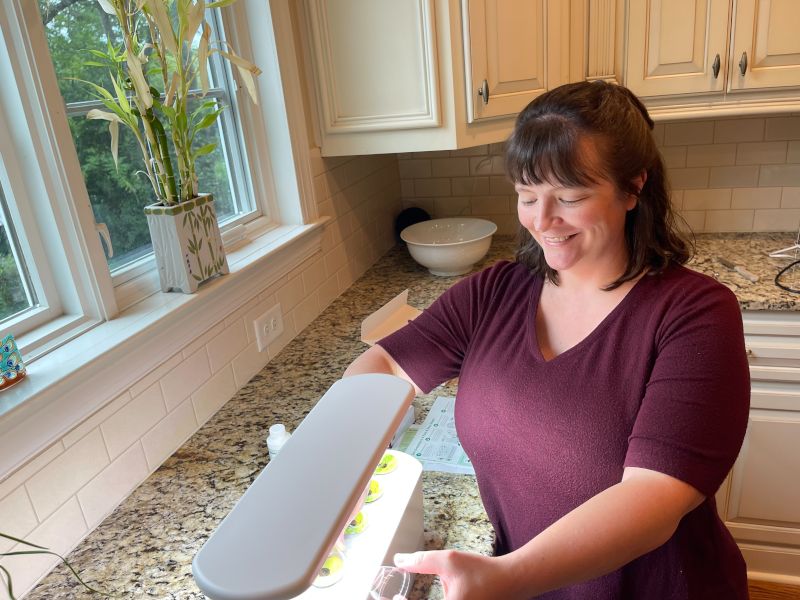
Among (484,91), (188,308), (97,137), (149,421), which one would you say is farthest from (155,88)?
(484,91)

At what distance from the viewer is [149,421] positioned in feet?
3.77

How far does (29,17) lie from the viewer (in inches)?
39.0

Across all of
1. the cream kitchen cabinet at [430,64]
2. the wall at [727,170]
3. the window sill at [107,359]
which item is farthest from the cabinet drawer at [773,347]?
the window sill at [107,359]

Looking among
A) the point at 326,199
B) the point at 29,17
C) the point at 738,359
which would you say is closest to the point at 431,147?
the point at 326,199

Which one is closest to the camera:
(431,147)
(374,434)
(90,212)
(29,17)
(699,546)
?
(374,434)

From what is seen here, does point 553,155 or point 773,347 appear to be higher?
point 553,155

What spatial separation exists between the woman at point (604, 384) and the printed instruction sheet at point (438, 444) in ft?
0.51

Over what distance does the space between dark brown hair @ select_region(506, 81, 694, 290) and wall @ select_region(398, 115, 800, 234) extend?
4.27ft

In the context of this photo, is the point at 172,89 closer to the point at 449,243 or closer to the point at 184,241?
the point at 184,241

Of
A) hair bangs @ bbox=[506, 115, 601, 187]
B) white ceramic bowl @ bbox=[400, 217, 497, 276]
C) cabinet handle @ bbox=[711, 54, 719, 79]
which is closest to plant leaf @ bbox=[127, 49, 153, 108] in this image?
hair bangs @ bbox=[506, 115, 601, 187]

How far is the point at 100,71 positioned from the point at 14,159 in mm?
303

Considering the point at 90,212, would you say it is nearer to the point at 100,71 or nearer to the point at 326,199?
the point at 100,71

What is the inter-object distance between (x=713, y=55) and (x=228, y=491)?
1.86 m

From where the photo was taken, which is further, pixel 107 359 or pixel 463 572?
pixel 107 359
